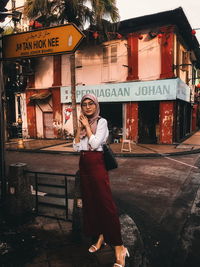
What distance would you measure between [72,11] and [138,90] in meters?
6.14

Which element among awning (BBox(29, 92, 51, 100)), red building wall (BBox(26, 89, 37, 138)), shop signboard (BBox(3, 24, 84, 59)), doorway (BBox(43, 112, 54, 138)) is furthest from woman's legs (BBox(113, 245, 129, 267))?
red building wall (BBox(26, 89, 37, 138))

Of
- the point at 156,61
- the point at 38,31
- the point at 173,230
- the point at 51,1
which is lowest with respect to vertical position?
the point at 173,230

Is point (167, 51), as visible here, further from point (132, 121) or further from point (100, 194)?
point (100, 194)

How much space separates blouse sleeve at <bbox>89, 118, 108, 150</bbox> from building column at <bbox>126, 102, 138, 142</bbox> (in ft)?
40.5

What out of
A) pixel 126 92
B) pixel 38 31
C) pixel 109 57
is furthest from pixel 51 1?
pixel 38 31

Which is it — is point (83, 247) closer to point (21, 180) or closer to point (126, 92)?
point (21, 180)

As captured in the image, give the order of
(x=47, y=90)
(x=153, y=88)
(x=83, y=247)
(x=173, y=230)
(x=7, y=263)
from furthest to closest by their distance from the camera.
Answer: (x=47, y=90)
(x=153, y=88)
(x=173, y=230)
(x=83, y=247)
(x=7, y=263)

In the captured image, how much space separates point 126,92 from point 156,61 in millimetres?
2742

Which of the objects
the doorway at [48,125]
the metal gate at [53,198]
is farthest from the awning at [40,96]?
the metal gate at [53,198]

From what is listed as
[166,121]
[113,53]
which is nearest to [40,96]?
[113,53]

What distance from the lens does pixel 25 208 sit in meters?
3.90

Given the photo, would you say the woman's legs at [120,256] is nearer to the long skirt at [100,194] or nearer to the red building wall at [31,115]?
the long skirt at [100,194]

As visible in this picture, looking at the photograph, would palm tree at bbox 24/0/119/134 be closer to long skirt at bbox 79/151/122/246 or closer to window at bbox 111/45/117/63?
window at bbox 111/45/117/63

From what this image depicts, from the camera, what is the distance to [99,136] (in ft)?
8.61
